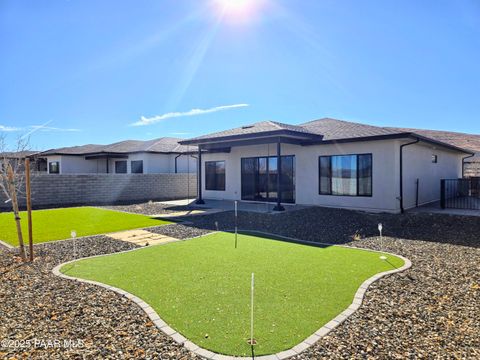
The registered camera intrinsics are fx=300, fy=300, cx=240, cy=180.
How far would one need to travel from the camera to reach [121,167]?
2923 cm

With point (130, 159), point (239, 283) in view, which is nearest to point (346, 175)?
point (239, 283)

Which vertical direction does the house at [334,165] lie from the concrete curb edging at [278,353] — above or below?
above

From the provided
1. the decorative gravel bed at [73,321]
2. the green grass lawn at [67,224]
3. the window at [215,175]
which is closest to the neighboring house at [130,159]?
the window at [215,175]

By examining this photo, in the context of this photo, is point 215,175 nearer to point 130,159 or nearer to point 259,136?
point 259,136

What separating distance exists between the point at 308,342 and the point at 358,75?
12.9 m

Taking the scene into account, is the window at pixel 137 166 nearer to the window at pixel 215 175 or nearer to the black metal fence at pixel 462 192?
the window at pixel 215 175

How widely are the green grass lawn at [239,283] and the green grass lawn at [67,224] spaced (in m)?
3.49

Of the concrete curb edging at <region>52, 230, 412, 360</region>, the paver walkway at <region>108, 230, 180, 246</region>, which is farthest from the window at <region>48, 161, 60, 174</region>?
the concrete curb edging at <region>52, 230, 412, 360</region>

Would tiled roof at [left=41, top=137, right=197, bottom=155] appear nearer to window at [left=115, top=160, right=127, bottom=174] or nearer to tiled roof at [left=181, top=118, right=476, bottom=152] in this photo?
window at [left=115, top=160, right=127, bottom=174]

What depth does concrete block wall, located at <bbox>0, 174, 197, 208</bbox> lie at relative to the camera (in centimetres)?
1683

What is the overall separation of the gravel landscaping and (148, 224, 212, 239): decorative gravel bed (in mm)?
2101

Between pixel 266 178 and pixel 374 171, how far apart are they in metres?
5.69

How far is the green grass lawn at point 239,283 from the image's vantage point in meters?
3.46

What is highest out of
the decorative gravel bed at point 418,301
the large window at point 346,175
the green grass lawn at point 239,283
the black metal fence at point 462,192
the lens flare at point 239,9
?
the lens flare at point 239,9
